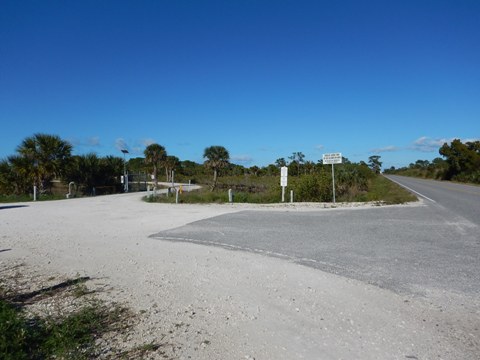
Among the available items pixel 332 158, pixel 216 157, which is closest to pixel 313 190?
pixel 332 158

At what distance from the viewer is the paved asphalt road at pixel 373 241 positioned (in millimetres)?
5516

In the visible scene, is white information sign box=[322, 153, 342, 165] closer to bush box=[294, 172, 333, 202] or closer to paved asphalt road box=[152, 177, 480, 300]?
bush box=[294, 172, 333, 202]

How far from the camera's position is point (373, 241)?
820 centimetres

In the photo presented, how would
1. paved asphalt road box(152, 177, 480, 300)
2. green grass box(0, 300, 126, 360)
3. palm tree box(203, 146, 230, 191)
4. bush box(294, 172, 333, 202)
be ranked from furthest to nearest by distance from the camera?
1. palm tree box(203, 146, 230, 191)
2. bush box(294, 172, 333, 202)
3. paved asphalt road box(152, 177, 480, 300)
4. green grass box(0, 300, 126, 360)

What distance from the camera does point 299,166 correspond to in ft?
165

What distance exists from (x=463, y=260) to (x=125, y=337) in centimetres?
583

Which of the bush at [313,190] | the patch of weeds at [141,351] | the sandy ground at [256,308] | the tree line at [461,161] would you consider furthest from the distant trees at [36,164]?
the tree line at [461,161]

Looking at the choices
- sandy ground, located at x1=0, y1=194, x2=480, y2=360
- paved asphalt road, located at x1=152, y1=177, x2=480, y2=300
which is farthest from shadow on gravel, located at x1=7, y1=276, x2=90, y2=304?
paved asphalt road, located at x1=152, y1=177, x2=480, y2=300

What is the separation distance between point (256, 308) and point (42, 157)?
25763 millimetres

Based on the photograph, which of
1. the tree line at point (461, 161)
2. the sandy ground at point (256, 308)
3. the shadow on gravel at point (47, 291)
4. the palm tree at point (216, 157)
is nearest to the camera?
the sandy ground at point (256, 308)

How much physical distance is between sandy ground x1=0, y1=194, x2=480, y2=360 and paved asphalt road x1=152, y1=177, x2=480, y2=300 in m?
0.58

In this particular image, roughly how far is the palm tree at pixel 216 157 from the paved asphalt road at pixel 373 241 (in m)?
23.9

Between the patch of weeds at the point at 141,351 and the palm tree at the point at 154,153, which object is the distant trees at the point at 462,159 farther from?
the patch of weeds at the point at 141,351

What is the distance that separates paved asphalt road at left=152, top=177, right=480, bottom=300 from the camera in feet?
18.1
